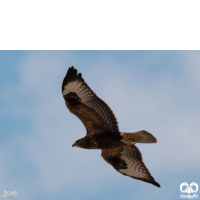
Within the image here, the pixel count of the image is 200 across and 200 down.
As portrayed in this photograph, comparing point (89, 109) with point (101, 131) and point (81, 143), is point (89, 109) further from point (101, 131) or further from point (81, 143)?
point (81, 143)

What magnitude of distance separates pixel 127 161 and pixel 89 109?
5.27ft

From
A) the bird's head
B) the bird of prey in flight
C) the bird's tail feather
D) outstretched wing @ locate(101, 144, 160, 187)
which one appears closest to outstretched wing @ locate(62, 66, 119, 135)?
the bird of prey in flight

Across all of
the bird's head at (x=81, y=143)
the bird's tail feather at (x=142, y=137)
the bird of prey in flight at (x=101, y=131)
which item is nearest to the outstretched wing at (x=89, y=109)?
the bird of prey in flight at (x=101, y=131)


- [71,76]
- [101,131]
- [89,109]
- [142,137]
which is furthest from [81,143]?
[71,76]

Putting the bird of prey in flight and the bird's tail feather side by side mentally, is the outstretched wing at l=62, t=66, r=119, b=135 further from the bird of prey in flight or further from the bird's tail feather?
the bird's tail feather

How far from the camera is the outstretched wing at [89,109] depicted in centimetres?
970

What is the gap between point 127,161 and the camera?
10273 millimetres
